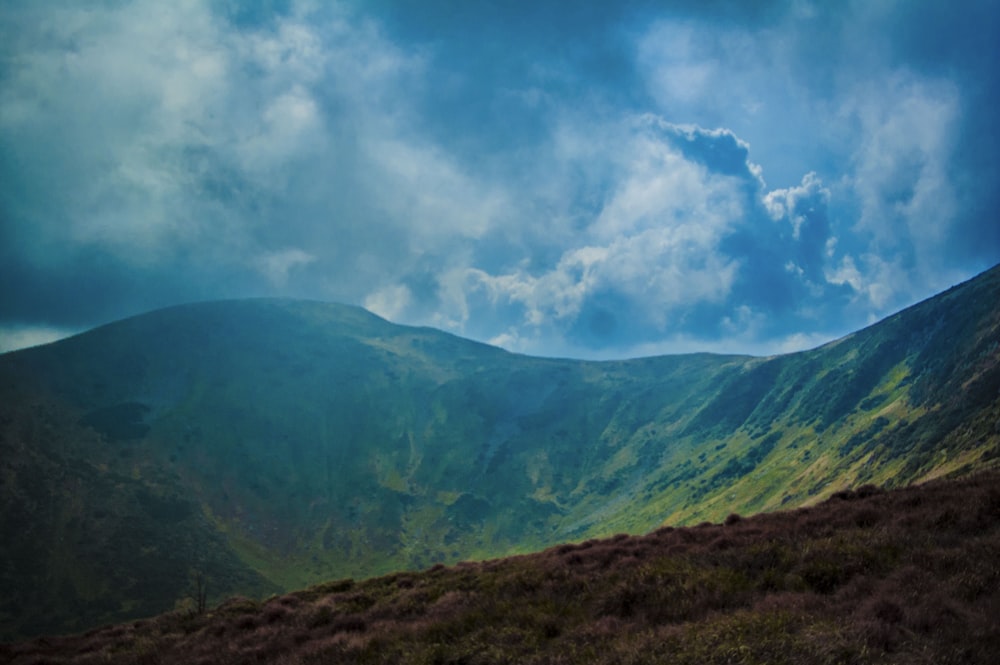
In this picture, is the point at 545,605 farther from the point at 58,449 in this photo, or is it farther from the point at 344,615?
the point at 58,449

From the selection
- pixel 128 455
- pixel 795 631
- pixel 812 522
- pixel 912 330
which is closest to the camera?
pixel 795 631

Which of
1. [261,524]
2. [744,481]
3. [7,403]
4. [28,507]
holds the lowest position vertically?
[744,481]

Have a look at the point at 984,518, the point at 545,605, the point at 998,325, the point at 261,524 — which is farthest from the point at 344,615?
the point at 261,524

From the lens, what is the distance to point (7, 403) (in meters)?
186

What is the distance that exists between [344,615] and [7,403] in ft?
806

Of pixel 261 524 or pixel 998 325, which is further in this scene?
pixel 261 524

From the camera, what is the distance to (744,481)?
164 meters

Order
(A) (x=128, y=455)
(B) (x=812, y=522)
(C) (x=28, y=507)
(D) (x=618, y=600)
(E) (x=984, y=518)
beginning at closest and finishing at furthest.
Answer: (D) (x=618, y=600), (E) (x=984, y=518), (B) (x=812, y=522), (C) (x=28, y=507), (A) (x=128, y=455)

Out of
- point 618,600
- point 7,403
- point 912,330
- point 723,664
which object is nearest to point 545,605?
point 618,600

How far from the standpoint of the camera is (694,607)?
440 inches

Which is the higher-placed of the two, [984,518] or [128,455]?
[128,455]

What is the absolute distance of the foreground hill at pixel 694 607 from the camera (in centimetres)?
851

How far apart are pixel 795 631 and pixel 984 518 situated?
9.81m

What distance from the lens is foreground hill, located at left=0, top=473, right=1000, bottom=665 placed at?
851 cm
